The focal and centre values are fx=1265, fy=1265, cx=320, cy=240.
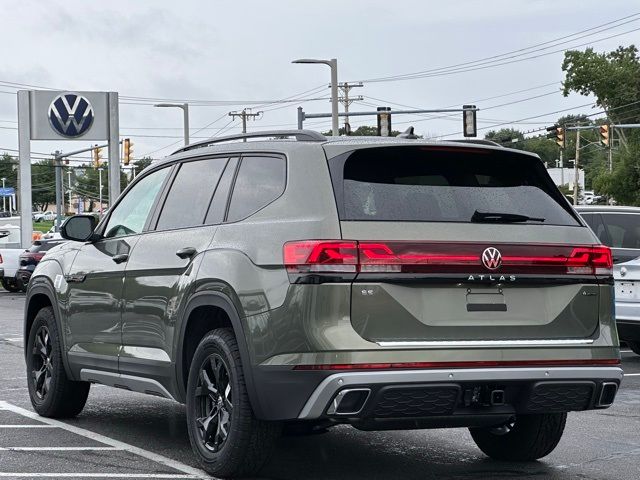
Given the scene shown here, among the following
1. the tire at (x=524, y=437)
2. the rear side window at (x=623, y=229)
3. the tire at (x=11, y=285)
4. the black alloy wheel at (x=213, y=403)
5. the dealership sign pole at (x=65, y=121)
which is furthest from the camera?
the dealership sign pole at (x=65, y=121)

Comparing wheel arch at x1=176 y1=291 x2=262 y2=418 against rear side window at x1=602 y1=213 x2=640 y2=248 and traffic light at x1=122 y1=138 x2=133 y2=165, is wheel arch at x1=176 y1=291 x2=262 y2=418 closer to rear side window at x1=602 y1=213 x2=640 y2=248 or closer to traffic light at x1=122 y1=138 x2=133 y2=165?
rear side window at x1=602 y1=213 x2=640 y2=248

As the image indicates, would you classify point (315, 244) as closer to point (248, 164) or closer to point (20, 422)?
point (248, 164)

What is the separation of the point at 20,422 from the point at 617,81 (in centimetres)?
8144

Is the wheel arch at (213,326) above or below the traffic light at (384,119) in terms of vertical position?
below

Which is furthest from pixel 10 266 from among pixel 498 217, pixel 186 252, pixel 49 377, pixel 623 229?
pixel 498 217

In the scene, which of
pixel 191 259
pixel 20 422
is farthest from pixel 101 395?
pixel 191 259

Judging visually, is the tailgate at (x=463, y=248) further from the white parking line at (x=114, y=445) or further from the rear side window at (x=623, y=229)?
the rear side window at (x=623, y=229)

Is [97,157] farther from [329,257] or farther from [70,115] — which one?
[329,257]

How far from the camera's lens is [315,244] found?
19.9 feet

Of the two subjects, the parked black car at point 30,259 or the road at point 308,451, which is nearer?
the road at point 308,451

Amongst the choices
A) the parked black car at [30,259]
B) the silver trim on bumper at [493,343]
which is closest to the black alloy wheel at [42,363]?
the silver trim on bumper at [493,343]

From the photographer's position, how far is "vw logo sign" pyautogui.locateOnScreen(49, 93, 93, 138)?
4156cm

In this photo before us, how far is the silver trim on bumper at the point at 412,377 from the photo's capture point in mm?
5910

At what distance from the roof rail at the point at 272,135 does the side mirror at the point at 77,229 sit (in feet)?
3.40
